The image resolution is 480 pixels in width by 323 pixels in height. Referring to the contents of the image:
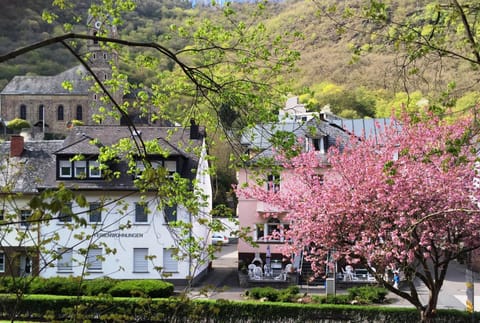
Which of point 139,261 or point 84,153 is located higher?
point 84,153

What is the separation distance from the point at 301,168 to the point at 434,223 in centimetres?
532

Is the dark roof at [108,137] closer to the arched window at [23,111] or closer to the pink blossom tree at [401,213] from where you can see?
the pink blossom tree at [401,213]

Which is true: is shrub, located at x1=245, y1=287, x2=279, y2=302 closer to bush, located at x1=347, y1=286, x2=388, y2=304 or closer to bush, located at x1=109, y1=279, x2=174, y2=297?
bush, located at x1=347, y1=286, x2=388, y2=304

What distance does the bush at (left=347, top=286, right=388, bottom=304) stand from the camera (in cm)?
2626

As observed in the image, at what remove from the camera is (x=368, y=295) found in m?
26.6

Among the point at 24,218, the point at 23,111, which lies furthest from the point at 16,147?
the point at 23,111

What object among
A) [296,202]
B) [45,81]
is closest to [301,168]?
[296,202]

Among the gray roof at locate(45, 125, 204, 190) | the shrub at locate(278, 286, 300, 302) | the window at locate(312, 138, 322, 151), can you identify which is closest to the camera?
the shrub at locate(278, 286, 300, 302)

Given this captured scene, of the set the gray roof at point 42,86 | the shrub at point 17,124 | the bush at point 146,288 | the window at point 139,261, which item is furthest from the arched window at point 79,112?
the bush at point 146,288

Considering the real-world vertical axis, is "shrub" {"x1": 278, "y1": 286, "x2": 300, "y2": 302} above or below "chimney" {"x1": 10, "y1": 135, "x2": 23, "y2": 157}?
below

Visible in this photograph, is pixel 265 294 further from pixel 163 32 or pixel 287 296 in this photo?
pixel 163 32

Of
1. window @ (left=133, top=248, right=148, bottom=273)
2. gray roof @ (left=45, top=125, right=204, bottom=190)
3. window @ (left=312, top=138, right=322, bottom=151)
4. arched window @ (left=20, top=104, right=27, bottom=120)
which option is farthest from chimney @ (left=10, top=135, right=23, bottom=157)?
arched window @ (left=20, top=104, right=27, bottom=120)

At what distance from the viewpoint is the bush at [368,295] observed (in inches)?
1034

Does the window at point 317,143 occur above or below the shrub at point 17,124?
below
